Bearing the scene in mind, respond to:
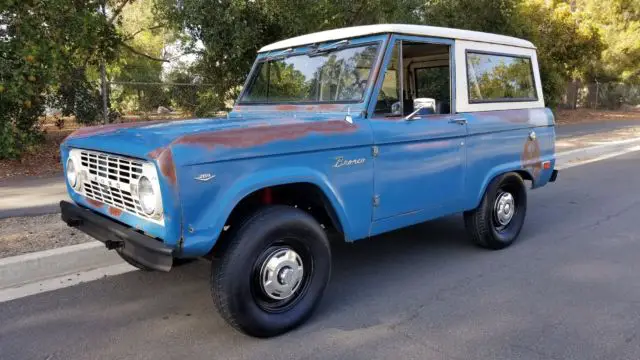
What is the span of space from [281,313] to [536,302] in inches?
77.2

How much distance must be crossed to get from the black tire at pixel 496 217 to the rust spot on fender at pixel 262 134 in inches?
73.9

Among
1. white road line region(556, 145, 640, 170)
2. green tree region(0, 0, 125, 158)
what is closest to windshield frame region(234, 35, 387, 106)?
green tree region(0, 0, 125, 158)

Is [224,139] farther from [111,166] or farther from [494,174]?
[494,174]

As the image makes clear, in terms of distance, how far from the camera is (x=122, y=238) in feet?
10.2

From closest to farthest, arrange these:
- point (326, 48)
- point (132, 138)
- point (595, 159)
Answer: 1. point (132, 138)
2. point (326, 48)
3. point (595, 159)

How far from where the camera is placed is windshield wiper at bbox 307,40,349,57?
407cm

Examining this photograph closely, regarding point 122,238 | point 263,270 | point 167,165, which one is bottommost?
point 263,270

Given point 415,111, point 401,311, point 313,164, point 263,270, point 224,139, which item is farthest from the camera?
point 415,111

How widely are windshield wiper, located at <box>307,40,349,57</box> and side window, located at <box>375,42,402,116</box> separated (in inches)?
16.0

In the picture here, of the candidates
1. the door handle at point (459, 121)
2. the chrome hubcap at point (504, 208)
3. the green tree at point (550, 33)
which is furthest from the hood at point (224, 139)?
the green tree at point (550, 33)

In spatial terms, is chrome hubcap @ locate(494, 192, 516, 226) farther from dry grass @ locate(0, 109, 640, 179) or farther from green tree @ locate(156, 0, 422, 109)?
green tree @ locate(156, 0, 422, 109)

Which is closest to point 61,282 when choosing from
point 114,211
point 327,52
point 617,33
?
point 114,211

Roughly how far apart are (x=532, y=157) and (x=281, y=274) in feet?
10.6

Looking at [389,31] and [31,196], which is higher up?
[389,31]
